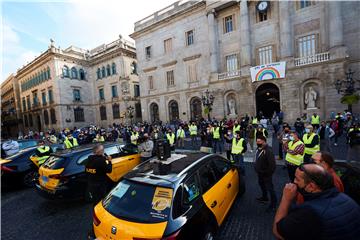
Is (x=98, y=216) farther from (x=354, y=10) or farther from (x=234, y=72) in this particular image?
(x=354, y=10)

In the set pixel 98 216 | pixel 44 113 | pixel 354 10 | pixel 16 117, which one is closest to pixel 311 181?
pixel 98 216

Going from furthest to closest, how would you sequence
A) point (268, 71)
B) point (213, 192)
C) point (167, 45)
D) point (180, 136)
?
point (167, 45) < point (268, 71) < point (180, 136) < point (213, 192)

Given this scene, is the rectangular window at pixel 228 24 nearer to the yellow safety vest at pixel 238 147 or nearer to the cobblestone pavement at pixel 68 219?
the yellow safety vest at pixel 238 147

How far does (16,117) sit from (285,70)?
5940cm

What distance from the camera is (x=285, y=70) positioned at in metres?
17.7

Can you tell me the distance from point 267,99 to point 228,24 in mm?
10138

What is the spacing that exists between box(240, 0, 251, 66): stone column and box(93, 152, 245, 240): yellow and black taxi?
19.2 meters

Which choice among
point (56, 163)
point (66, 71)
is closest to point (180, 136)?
point (56, 163)

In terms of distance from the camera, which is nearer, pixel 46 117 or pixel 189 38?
pixel 189 38

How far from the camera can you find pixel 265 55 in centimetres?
1948

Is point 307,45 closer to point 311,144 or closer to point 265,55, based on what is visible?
point 265,55

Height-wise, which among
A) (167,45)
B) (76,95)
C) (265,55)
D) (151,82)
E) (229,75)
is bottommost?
(229,75)

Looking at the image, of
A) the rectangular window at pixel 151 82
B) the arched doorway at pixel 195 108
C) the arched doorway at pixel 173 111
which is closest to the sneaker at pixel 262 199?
the arched doorway at pixel 195 108

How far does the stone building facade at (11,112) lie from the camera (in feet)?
146
